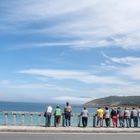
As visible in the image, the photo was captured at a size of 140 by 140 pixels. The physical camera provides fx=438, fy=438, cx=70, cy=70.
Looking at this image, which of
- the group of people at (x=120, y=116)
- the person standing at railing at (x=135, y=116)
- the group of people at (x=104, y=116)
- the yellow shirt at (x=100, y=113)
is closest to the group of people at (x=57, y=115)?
the group of people at (x=104, y=116)

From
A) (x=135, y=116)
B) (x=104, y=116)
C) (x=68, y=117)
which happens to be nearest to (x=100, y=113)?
(x=104, y=116)

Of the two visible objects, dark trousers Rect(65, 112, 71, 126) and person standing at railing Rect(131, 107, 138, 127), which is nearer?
dark trousers Rect(65, 112, 71, 126)

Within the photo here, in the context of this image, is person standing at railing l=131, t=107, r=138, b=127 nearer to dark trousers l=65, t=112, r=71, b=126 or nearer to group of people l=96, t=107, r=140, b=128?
group of people l=96, t=107, r=140, b=128

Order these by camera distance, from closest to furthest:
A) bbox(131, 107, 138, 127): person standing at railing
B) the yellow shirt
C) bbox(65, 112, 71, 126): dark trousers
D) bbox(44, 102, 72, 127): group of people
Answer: bbox(44, 102, 72, 127): group of people, bbox(65, 112, 71, 126): dark trousers, the yellow shirt, bbox(131, 107, 138, 127): person standing at railing

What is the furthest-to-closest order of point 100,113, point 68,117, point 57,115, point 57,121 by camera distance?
1. point 100,113
2. point 68,117
3. point 57,121
4. point 57,115

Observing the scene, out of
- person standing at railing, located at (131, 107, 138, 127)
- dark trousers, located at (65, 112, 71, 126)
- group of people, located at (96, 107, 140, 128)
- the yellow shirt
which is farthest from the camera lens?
person standing at railing, located at (131, 107, 138, 127)

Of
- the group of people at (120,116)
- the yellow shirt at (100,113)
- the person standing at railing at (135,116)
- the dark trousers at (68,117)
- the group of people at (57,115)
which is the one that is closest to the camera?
the group of people at (57,115)

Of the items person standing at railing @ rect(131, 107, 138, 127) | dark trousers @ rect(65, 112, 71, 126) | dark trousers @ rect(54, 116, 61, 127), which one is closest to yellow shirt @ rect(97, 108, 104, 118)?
dark trousers @ rect(65, 112, 71, 126)

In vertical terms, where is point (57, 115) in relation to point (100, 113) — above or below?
below

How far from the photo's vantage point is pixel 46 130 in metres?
25.3

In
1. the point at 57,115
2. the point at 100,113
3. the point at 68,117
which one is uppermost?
Answer: the point at 100,113

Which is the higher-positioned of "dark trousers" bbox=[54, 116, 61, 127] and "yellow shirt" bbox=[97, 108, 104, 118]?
"yellow shirt" bbox=[97, 108, 104, 118]

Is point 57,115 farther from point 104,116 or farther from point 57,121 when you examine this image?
point 104,116

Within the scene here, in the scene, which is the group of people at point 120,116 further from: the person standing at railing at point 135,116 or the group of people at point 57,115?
the group of people at point 57,115
